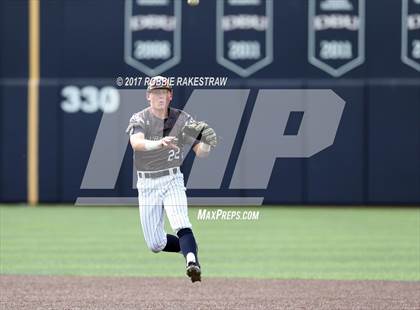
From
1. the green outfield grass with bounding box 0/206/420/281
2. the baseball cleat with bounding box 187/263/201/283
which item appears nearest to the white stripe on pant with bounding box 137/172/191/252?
the baseball cleat with bounding box 187/263/201/283

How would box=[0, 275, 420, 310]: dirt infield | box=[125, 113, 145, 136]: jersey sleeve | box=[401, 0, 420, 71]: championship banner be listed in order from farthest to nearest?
box=[401, 0, 420, 71]: championship banner
box=[0, 275, 420, 310]: dirt infield
box=[125, 113, 145, 136]: jersey sleeve

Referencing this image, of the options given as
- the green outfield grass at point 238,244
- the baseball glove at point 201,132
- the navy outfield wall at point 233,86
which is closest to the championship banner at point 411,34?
the navy outfield wall at point 233,86

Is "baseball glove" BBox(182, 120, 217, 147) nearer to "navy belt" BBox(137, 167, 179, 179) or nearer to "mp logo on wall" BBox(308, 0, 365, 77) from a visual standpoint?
"navy belt" BBox(137, 167, 179, 179)

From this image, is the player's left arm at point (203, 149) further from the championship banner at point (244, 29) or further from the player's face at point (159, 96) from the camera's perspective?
the championship banner at point (244, 29)

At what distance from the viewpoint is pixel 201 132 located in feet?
23.4

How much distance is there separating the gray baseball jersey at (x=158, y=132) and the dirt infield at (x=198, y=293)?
144 centimetres

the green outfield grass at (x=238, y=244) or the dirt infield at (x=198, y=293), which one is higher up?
the dirt infield at (x=198, y=293)

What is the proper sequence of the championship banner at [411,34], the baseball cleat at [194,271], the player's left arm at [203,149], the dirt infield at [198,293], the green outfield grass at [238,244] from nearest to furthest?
the baseball cleat at [194,271], the player's left arm at [203,149], the dirt infield at [198,293], the green outfield grass at [238,244], the championship banner at [411,34]

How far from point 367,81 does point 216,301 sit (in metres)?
8.65

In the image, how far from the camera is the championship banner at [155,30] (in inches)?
660

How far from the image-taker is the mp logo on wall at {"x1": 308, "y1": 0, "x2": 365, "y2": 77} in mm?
16781

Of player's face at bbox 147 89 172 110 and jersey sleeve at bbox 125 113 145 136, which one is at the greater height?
player's face at bbox 147 89 172 110

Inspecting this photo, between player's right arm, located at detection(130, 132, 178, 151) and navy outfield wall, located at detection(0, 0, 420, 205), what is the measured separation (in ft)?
31.5

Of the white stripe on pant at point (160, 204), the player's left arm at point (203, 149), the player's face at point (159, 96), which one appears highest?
the player's face at point (159, 96)
